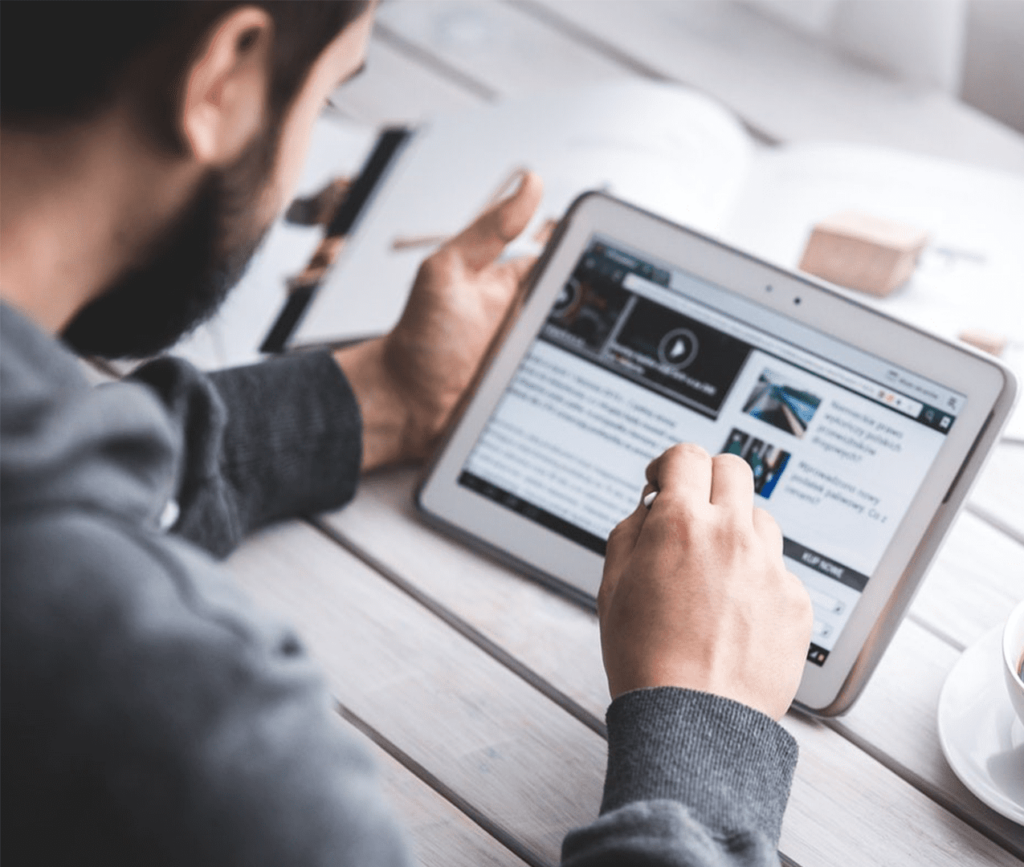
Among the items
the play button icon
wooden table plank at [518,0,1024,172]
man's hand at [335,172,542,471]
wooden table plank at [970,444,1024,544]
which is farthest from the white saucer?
wooden table plank at [518,0,1024,172]

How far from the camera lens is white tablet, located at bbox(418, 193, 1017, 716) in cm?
64

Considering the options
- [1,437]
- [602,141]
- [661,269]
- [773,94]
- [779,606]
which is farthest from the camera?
[773,94]

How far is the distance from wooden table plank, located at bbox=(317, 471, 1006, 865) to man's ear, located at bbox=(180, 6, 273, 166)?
321 millimetres

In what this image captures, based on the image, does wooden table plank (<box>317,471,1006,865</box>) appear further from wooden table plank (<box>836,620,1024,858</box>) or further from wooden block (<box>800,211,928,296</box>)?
wooden block (<box>800,211,928,296</box>)

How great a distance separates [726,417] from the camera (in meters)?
0.69

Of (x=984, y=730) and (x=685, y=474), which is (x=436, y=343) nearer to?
(x=685, y=474)

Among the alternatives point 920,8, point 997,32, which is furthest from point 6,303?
point 997,32

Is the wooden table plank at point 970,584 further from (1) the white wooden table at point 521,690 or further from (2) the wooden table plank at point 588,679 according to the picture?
(2) the wooden table plank at point 588,679

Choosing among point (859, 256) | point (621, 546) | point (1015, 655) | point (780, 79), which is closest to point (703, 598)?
point (621, 546)

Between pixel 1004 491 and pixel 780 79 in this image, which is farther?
pixel 780 79

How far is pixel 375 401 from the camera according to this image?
782mm

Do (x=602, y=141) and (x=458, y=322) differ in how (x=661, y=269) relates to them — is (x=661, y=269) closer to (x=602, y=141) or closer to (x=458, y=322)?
(x=458, y=322)

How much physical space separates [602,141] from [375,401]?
0.35m

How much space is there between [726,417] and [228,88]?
0.35 metres
